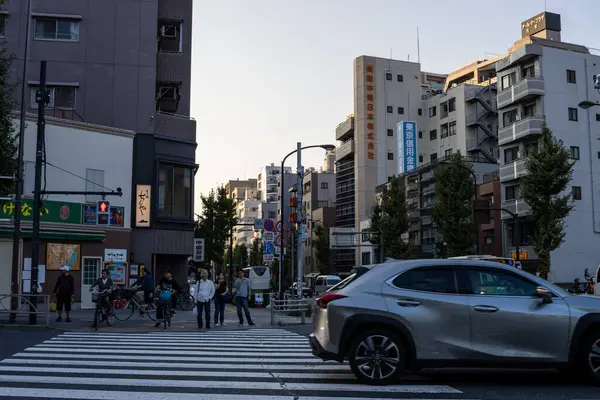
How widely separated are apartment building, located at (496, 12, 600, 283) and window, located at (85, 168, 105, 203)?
31947 mm

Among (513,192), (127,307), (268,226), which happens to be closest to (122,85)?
(268,226)

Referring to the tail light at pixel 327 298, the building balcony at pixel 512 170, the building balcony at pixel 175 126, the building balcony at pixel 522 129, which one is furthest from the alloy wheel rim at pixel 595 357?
the building balcony at pixel 512 170

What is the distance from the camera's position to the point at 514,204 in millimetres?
52812

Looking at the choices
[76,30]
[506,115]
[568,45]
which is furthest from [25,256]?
[568,45]

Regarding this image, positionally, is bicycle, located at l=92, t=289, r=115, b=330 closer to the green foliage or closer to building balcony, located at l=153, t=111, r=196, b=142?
building balcony, located at l=153, t=111, r=196, b=142

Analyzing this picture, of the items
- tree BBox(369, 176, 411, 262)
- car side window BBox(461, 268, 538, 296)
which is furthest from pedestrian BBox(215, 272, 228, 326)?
tree BBox(369, 176, 411, 262)

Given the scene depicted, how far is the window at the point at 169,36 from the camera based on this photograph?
40.6m

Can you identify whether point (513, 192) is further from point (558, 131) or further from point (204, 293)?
point (204, 293)

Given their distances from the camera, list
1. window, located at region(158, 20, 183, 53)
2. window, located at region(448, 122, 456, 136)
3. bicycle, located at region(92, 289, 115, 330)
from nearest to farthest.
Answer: bicycle, located at region(92, 289, 115, 330)
window, located at region(158, 20, 183, 53)
window, located at region(448, 122, 456, 136)

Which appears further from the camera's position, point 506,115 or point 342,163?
point 342,163

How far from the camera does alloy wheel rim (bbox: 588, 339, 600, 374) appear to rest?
8672 millimetres

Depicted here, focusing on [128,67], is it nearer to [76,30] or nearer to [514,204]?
[76,30]

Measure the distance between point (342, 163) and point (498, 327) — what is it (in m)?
79.2

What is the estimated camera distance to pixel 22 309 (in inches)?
792
